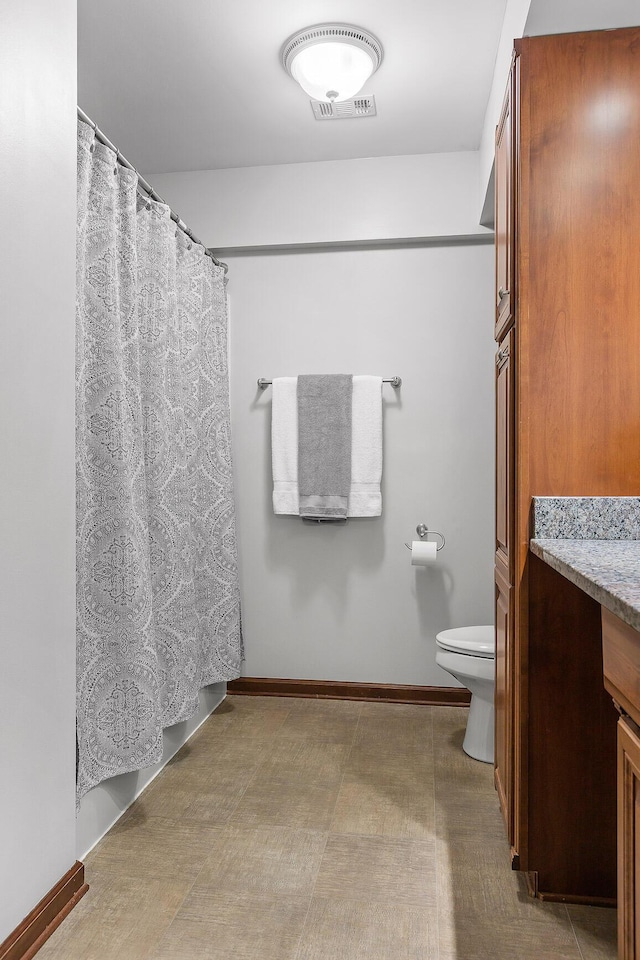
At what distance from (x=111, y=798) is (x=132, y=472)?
964 mm

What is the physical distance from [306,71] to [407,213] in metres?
0.90

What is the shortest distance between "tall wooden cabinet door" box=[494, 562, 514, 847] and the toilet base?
386 millimetres

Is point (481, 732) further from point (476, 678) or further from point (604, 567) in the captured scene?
point (604, 567)

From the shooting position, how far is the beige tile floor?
1.54 m

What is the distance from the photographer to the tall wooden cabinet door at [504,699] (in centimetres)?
179

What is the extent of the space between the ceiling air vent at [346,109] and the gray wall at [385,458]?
2.05ft

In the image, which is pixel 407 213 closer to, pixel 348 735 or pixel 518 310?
pixel 518 310

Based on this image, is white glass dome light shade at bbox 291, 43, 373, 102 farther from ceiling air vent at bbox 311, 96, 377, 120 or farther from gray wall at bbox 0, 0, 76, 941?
gray wall at bbox 0, 0, 76, 941

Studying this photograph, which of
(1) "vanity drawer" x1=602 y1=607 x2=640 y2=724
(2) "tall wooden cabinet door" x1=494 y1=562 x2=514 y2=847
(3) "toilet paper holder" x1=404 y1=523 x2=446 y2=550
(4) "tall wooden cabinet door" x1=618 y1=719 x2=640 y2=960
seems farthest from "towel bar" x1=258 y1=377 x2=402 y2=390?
(4) "tall wooden cabinet door" x1=618 y1=719 x2=640 y2=960

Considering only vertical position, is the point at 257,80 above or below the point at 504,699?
above

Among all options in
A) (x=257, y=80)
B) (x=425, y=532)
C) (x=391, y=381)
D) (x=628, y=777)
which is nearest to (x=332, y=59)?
(x=257, y=80)

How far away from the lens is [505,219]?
1.91 meters

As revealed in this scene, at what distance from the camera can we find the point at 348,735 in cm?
278

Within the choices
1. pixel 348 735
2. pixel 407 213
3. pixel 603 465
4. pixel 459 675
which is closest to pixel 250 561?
pixel 348 735
